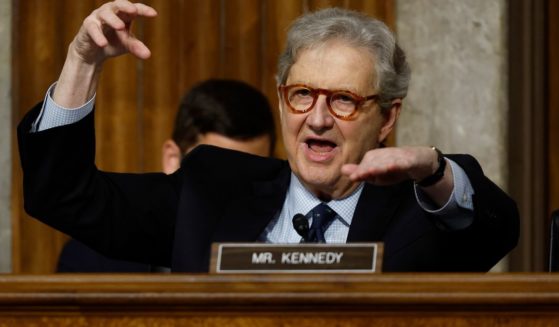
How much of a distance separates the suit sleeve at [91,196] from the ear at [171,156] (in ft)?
4.53

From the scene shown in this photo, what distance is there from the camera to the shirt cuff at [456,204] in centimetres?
270

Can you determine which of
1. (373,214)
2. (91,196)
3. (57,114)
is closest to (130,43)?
(57,114)

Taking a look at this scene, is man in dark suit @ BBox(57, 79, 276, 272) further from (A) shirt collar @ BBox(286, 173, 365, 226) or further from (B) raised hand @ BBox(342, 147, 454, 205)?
(B) raised hand @ BBox(342, 147, 454, 205)

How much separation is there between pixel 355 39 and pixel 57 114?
Result: 62 cm

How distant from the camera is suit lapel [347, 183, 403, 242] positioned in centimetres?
288

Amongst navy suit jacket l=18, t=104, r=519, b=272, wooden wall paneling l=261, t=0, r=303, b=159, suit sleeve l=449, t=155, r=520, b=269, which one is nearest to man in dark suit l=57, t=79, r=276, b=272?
wooden wall paneling l=261, t=0, r=303, b=159

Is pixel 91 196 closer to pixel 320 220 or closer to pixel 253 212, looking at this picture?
pixel 253 212

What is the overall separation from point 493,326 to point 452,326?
60 millimetres

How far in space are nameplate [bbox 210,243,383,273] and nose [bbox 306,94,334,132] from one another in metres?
0.62

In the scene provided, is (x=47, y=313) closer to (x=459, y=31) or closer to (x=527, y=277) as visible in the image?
(x=527, y=277)

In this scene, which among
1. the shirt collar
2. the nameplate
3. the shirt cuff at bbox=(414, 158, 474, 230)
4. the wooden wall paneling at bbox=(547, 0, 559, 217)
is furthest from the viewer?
the wooden wall paneling at bbox=(547, 0, 559, 217)

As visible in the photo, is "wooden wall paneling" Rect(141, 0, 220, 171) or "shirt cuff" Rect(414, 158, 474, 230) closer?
"shirt cuff" Rect(414, 158, 474, 230)

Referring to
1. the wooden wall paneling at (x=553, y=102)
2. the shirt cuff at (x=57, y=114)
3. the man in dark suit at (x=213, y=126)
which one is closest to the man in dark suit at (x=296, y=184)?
the shirt cuff at (x=57, y=114)

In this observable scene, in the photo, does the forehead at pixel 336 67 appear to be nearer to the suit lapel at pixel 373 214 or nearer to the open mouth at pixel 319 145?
the open mouth at pixel 319 145
